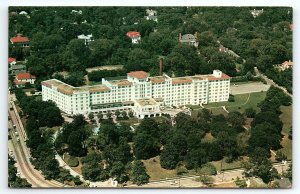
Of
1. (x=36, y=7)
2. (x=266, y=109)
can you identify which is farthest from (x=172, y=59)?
(x=36, y=7)

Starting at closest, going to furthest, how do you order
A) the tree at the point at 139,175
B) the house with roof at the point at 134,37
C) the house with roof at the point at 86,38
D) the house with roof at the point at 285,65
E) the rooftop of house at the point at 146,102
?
the tree at the point at 139,175 < the house with roof at the point at 285,65 < the rooftop of house at the point at 146,102 < the house with roof at the point at 86,38 < the house with roof at the point at 134,37

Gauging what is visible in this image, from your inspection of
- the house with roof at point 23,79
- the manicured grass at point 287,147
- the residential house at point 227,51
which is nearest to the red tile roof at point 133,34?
the residential house at point 227,51

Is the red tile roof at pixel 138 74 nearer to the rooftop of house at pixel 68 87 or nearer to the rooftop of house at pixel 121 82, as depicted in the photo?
the rooftop of house at pixel 121 82

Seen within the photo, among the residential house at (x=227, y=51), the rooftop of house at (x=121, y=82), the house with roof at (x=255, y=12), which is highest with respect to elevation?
the house with roof at (x=255, y=12)

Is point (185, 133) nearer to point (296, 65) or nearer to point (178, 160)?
point (178, 160)

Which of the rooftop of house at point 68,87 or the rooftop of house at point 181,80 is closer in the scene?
the rooftop of house at point 68,87

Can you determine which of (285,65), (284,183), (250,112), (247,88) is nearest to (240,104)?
(250,112)
